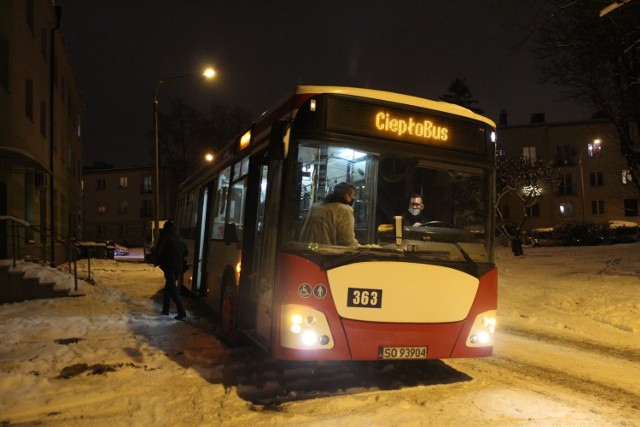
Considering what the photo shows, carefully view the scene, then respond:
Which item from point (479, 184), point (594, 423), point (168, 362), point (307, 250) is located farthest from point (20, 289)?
point (594, 423)

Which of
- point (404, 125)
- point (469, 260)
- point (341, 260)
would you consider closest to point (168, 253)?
point (341, 260)

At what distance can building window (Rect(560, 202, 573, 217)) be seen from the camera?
55.9 m

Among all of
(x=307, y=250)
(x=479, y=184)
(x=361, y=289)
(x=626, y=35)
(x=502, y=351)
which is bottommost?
(x=502, y=351)

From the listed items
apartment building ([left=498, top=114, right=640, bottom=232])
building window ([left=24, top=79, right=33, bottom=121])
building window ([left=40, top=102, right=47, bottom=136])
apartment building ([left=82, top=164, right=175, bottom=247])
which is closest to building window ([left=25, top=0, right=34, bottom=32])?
building window ([left=24, top=79, right=33, bottom=121])

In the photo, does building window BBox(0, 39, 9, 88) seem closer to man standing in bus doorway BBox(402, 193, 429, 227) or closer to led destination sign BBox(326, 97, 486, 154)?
led destination sign BBox(326, 97, 486, 154)

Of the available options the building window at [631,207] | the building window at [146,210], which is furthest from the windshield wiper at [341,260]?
the building window at [146,210]

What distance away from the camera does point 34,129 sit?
20.0 m

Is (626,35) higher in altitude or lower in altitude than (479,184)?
higher

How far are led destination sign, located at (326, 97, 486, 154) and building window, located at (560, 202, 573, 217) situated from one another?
54869 millimetres

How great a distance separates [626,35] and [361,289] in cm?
1166

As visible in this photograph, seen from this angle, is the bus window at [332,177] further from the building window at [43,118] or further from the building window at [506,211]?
the building window at [506,211]

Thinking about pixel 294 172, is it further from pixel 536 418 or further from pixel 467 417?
pixel 536 418

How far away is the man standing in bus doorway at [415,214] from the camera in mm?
5902

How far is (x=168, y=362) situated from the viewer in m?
6.95
